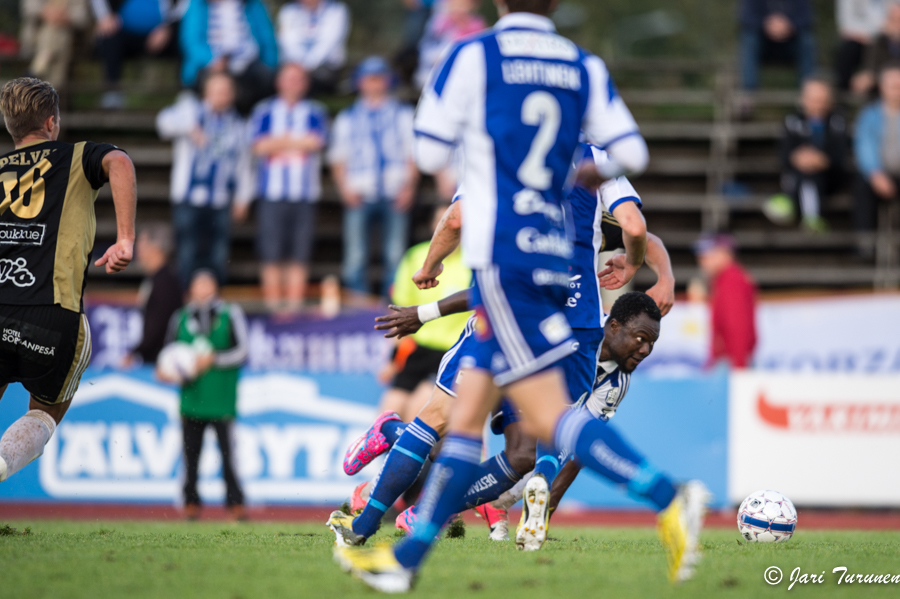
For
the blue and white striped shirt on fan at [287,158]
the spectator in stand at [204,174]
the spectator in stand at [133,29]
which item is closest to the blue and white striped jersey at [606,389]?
the blue and white striped shirt on fan at [287,158]

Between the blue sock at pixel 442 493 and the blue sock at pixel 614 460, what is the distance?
0.37 m

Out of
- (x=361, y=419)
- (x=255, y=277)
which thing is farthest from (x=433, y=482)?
(x=255, y=277)

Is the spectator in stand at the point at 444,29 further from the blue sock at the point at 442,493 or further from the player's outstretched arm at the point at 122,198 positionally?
the blue sock at the point at 442,493

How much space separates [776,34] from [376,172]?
6.55 m

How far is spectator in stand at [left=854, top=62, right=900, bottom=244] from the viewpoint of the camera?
15.0m

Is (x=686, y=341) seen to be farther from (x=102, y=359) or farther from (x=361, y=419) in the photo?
(x=102, y=359)

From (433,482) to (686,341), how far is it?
960cm

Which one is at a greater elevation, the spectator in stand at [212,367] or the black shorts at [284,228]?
the black shorts at [284,228]

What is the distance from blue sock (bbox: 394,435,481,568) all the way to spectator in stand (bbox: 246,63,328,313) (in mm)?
10091

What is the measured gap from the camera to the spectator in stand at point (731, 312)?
12.8 metres

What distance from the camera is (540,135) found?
14.9 ft

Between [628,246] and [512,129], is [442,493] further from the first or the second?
[628,246]

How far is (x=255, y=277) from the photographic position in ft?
52.9

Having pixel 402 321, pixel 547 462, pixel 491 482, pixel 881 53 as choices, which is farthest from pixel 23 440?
pixel 881 53
